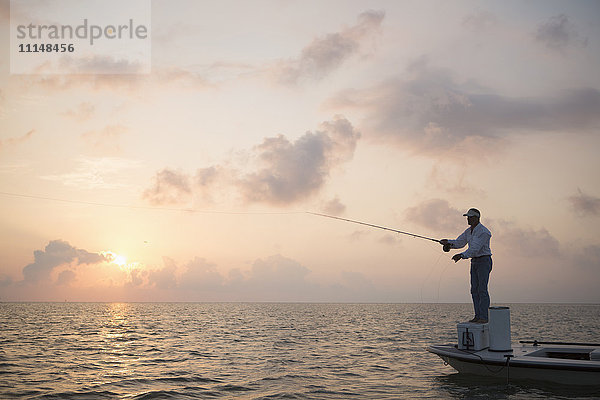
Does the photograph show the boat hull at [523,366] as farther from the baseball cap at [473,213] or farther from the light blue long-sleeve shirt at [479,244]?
the baseball cap at [473,213]

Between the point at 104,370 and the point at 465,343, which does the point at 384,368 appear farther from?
the point at 104,370

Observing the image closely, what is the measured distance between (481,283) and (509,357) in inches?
65.5

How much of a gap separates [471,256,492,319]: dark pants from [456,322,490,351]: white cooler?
0.93 ft

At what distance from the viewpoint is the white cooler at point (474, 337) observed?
11922 millimetres

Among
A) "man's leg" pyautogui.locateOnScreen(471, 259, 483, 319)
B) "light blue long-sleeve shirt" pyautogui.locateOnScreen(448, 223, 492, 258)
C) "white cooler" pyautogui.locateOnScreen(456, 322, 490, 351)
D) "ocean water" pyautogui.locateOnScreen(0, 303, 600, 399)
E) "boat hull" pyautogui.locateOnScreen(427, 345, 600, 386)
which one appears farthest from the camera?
"man's leg" pyautogui.locateOnScreen(471, 259, 483, 319)

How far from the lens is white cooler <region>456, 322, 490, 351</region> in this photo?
1192 centimetres

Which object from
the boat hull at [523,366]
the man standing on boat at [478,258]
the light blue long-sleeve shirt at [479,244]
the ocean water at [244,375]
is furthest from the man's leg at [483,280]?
the ocean water at [244,375]

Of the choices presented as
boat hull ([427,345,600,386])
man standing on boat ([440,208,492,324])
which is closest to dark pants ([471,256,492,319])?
man standing on boat ([440,208,492,324])

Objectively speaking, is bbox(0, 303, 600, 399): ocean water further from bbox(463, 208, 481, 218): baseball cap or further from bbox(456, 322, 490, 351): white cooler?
bbox(463, 208, 481, 218): baseball cap

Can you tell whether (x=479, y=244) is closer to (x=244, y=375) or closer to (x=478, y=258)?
(x=478, y=258)

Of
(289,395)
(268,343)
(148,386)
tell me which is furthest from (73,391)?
(268,343)

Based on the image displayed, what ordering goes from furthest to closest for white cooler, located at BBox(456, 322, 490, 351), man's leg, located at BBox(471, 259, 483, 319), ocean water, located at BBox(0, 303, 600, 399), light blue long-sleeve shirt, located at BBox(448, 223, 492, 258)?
man's leg, located at BBox(471, 259, 483, 319)
white cooler, located at BBox(456, 322, 490, 351)
light blue long-sleeve shirt, located at BBox(448, 223, 492, 258)
ocean water, located at BBox(0, 303, 600, 399)

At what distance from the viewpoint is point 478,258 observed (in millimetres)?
11977

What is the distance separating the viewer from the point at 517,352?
1225 cm
